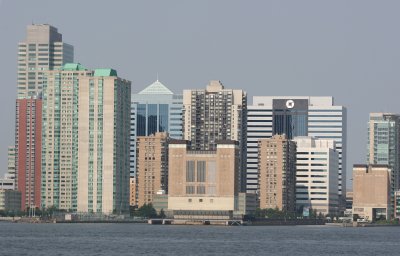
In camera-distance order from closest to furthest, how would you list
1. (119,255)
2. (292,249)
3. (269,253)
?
(119,255) < (269,253) < (292,249)

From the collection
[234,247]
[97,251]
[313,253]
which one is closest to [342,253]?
[313,253]

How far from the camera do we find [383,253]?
620 feet

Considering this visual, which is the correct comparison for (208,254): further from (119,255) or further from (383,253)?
(383,253)

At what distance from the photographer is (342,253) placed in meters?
188

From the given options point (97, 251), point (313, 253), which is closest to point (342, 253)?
point (313, 253)

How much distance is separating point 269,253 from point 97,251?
22.1 metres

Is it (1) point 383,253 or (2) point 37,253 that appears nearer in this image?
(2) point 37,253

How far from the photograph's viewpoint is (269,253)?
18138cm

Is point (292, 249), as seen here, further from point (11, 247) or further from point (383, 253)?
point (11, 247)

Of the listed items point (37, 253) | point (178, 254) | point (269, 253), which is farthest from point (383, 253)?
point (37, 253)

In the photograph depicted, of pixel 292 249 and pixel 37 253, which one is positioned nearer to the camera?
pixel 37 253

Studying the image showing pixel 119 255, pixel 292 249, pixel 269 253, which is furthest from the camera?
pixel 292 249

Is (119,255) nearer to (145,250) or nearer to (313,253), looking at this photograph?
(145,250)

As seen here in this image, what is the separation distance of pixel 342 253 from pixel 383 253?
5.81 m
